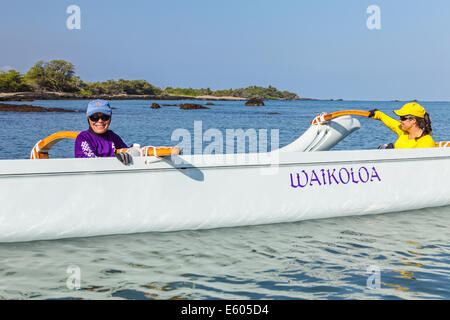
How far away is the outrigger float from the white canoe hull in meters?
0.01

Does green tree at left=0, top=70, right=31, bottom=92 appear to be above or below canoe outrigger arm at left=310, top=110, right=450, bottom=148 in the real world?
above

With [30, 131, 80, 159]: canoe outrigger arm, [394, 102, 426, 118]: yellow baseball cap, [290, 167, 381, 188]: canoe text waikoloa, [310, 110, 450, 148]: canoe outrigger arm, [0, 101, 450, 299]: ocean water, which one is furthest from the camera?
[310, 110, 450, 148]: canoe outrigger arm

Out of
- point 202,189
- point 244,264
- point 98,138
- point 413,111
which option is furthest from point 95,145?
point 413,111

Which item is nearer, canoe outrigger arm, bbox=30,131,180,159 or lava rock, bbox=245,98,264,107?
canoe outrigger arm, bbox=30,131,180,159

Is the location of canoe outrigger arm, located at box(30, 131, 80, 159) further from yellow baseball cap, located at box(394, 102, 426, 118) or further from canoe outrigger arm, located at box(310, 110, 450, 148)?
yellow baseball cap, located at box(394, 102, 426, 118)

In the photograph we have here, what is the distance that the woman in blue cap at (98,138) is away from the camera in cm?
487

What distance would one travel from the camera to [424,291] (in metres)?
3.95

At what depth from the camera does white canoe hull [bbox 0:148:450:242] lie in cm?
466

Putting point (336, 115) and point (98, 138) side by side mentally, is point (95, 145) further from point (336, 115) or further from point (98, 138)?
point (336, 115)

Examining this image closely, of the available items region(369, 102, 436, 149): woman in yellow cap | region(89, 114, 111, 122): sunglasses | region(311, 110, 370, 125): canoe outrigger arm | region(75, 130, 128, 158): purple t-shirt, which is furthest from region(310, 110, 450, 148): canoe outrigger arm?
region(89, 114, 111, 122): sunglasses

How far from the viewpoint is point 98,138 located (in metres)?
5.12

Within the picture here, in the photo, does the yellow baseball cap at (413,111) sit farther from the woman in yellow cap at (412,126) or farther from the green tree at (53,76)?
the green tree at (53,76)
